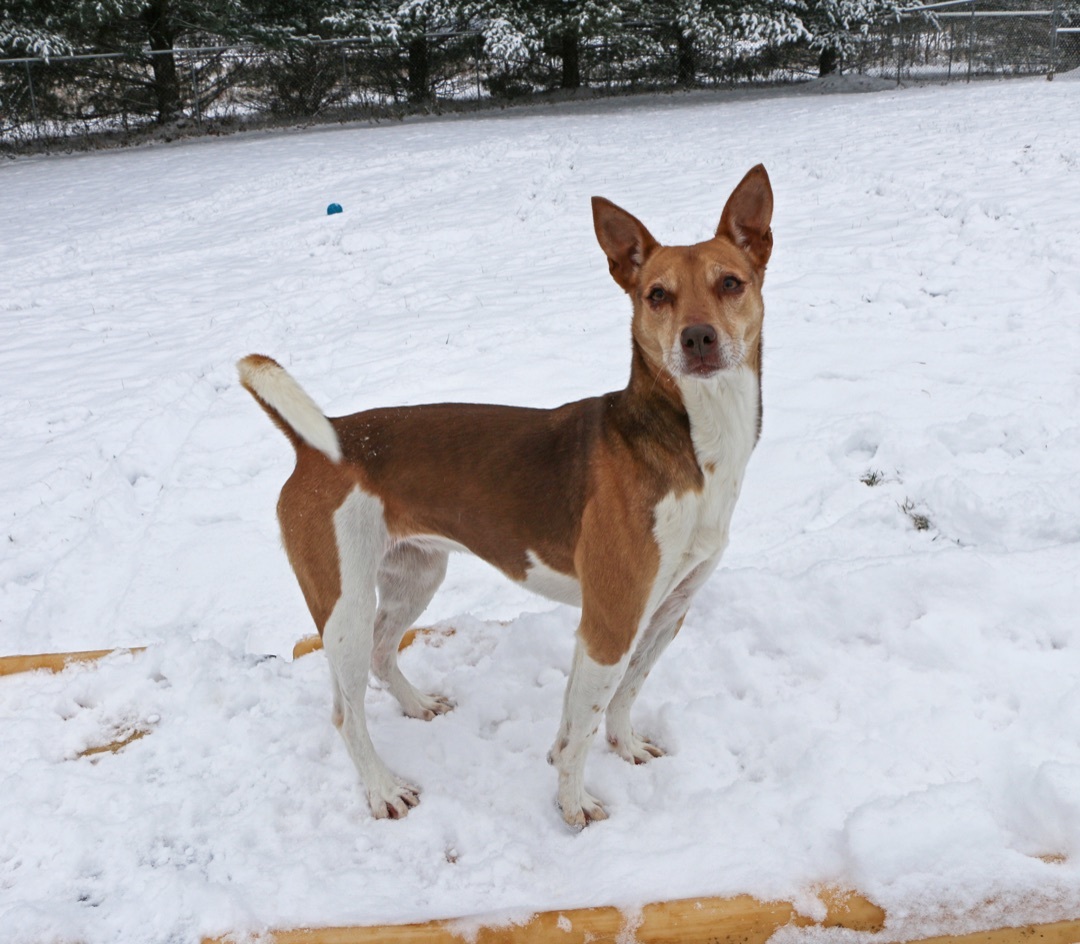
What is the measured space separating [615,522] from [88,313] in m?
7.43

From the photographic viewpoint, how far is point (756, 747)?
116 inches

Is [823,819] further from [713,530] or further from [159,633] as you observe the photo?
[159,633]

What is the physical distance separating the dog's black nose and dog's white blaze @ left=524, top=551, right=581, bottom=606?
817 mm

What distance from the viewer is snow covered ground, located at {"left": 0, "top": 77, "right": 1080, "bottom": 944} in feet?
8.37

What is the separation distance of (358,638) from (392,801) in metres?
0.54

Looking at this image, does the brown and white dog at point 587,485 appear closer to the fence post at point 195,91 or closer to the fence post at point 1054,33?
the fence post at point 1054,33

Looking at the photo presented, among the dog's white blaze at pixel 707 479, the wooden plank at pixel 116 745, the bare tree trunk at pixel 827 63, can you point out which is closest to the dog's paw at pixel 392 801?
the wooden plank at pixel 116 745

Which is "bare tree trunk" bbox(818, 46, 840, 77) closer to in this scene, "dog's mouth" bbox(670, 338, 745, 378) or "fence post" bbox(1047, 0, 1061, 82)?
"fence post" bbox(1047, 0, 1061, 82)

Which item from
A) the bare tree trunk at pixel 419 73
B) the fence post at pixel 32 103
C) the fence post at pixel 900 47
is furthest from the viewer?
the bare tree trunk at pixel 419 73

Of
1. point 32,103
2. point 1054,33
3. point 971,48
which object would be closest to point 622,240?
point 1054,33

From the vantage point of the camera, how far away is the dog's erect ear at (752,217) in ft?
8.95

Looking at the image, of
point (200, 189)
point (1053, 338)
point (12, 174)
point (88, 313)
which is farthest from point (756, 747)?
point (12, 174)

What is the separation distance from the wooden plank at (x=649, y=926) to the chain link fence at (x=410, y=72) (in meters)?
20.0

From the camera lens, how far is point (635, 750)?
9.91 feet
